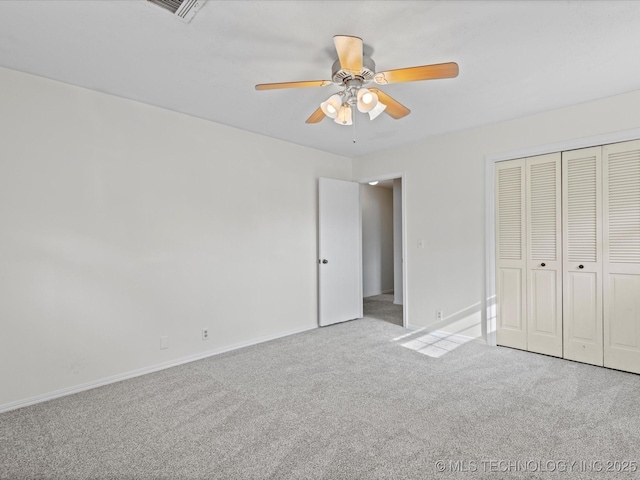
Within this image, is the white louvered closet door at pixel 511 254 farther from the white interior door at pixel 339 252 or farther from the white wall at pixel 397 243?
the white wall at pixel 397 243

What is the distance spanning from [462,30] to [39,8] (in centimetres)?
241

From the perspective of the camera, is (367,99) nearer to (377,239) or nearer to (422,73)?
(422,73)

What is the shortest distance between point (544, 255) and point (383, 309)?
113 inches

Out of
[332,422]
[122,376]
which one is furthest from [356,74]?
[122,376]

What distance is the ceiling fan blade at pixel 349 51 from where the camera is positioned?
1745mm

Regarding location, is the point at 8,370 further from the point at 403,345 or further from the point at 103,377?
the point at 403,345

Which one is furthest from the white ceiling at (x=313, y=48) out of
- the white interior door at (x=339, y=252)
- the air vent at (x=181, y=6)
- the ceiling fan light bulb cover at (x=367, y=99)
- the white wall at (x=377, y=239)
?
the white wall at (x=377, y=239)

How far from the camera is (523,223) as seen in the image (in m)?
3.54

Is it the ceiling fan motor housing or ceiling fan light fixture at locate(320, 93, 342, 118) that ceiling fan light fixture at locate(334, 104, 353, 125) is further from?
the ceiling fan motor housing

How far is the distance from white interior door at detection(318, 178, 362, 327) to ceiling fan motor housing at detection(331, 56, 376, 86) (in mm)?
2409

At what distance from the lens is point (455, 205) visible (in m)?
4.01

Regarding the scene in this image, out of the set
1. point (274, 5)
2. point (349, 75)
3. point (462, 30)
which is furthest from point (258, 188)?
point (462, 30)

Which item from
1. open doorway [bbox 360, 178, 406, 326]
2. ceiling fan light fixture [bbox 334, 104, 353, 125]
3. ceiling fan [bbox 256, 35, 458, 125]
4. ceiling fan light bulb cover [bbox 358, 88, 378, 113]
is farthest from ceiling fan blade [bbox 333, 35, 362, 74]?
open doorway [bbox 360, 178, 406, 326]

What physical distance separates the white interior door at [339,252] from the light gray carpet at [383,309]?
0.42 m
